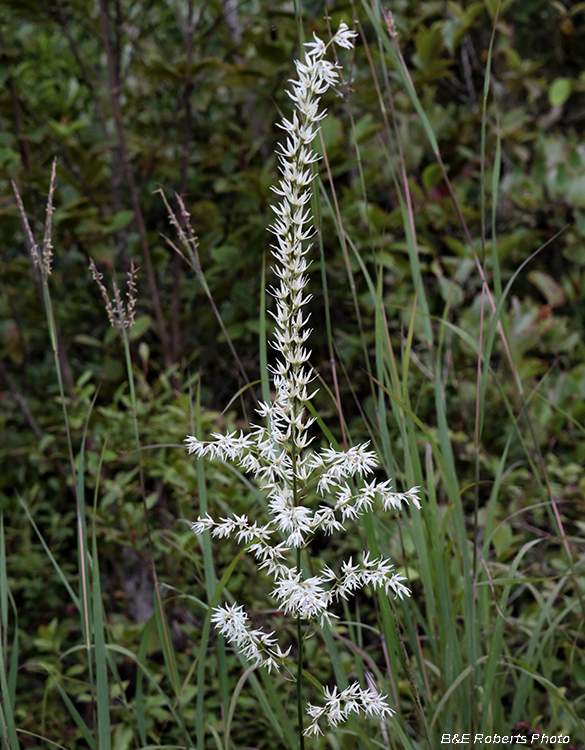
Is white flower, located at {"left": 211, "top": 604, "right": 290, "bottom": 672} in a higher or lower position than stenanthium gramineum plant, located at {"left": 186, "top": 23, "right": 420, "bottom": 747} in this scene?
lower

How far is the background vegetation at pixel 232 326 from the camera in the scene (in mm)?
1850

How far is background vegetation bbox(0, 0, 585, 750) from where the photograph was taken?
185cm

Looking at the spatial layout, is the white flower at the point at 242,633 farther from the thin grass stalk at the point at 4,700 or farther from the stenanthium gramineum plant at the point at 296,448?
the thin grass stalk at the point at 4,700

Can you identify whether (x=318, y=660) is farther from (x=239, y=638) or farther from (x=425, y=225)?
(x=425, y=225)

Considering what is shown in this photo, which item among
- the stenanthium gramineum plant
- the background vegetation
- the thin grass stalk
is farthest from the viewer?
the background vegetation

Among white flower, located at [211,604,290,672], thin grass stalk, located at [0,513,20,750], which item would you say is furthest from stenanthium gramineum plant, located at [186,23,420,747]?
thin grass stalk, located at [0,513,20,750]

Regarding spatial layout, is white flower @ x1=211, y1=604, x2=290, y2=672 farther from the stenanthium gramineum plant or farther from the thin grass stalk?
the thin grass stalk

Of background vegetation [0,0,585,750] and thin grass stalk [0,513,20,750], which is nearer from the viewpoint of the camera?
thin grass stalk [0,513,20,750]

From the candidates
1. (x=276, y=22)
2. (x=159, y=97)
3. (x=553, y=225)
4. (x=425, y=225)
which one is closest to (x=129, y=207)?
(x=159, y=97)

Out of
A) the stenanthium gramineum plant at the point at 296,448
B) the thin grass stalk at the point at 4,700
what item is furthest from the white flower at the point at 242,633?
the thin grass stalk at the point at 4,700

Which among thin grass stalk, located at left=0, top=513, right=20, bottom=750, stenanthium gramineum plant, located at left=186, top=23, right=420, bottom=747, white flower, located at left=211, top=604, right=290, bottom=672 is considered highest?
stenanthium gramineum plant, located at left=186, top=23, right=420, bottom=747

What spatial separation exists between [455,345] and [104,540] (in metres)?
1.39

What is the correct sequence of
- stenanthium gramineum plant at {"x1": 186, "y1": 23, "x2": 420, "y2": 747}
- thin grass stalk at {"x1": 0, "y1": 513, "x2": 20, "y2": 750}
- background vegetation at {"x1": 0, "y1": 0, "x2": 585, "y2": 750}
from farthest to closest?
background vegetation at {"x1": 0, "y1": 0, "x2": 585, "y2": 750} < thin grass stalk at {"x1": 0, "y1": 513, "x2": 20, "y2": 750} < stenanthium gramineum plant at {"x1": 186, "y1": 23, "x2": 420, "y2": 747}

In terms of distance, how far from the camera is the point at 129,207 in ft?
9.88
